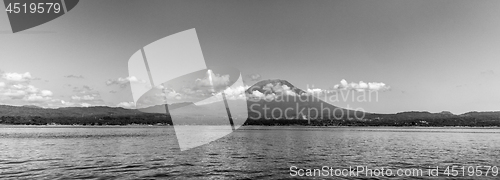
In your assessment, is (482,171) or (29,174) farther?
(482,171)

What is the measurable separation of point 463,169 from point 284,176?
17.8 m

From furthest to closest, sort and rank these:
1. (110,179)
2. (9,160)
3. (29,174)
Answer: (9,160), (29,174), (110,179)

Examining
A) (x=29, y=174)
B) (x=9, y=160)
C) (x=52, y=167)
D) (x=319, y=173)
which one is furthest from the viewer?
(x=9, y=160)

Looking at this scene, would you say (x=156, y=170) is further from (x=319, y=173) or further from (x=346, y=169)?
(x=346, y=169)

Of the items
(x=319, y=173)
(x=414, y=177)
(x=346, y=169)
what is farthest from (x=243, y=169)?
(x=414, y=177)

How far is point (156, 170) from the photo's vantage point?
2591 cm

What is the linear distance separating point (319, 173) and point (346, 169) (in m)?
3.69

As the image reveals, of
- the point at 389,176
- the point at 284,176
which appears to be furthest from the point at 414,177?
the point at 284,176

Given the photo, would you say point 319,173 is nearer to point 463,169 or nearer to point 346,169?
point 346,169

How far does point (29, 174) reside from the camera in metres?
23.5

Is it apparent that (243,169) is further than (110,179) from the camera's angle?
Yes

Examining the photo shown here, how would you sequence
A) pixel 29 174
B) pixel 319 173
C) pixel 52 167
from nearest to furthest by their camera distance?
pixel 29 174 → pixel 319 173 → pixel 52 167

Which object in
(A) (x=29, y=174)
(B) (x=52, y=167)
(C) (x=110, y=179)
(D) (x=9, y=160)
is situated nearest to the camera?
(C) (x=110, y=179)

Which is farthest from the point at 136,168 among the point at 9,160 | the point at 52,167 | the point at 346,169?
the point at 346,169
